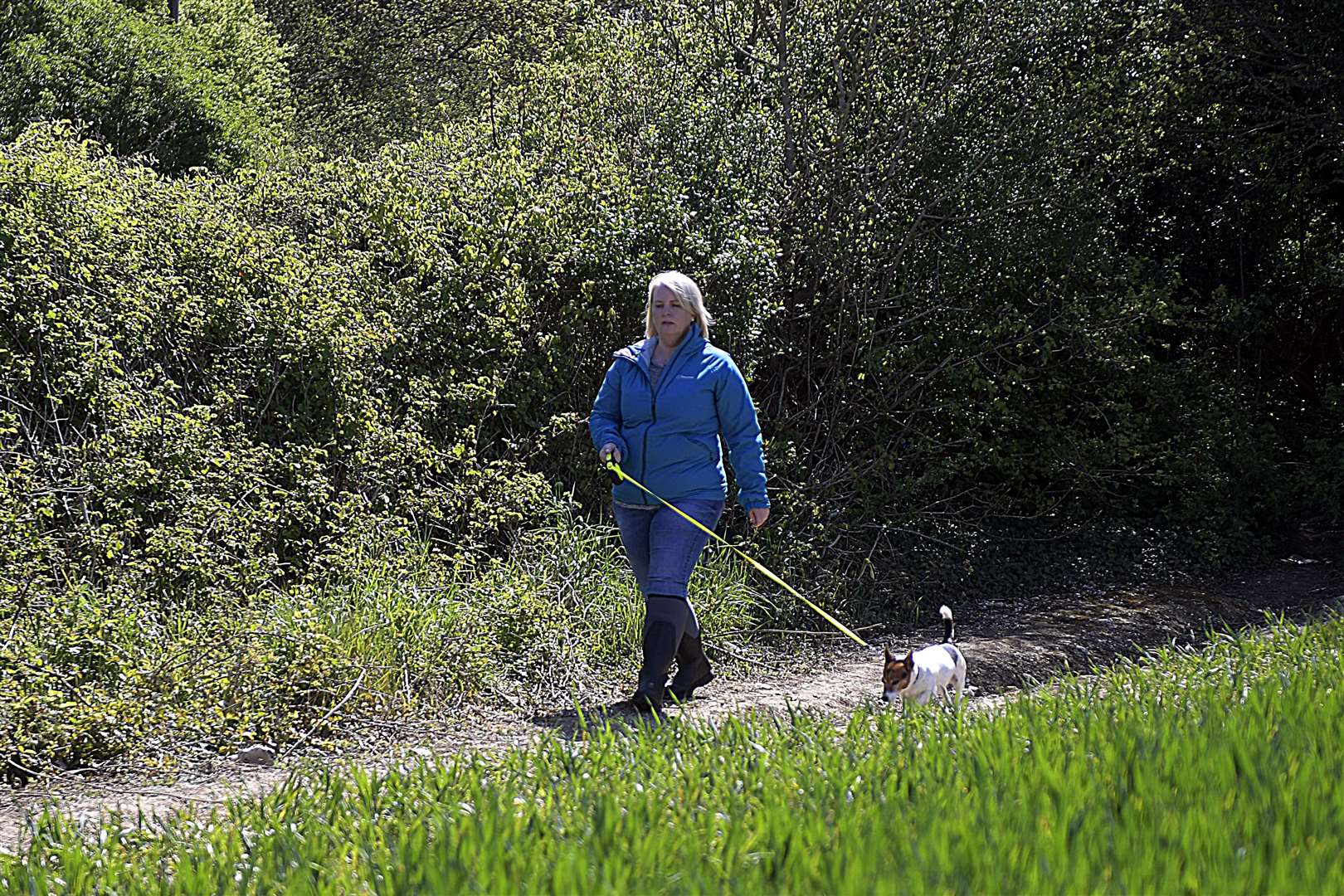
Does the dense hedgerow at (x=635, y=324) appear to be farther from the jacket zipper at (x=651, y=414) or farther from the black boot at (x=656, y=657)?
the jacket zipper at (x=651, y=414)

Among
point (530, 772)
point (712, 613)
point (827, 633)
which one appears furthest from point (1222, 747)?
point (827, 633)

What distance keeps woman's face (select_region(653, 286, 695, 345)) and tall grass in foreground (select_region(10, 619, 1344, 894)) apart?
230 cm

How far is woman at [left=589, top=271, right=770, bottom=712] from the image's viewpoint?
257 inches

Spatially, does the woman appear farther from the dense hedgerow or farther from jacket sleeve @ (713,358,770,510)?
the dense hedgerow

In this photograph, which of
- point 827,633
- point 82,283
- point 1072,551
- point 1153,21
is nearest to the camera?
point 82,283

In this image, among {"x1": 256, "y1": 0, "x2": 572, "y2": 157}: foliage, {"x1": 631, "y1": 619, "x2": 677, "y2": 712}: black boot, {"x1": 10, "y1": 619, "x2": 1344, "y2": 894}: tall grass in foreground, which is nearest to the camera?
{"x1": 10, "y1": 619, "x2": 1344, "y2": 894}: tall grass in foreground

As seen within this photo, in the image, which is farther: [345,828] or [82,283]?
[82,283]

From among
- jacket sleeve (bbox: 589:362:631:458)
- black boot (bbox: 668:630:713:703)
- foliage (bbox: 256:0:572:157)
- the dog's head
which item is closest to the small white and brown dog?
the dog's head

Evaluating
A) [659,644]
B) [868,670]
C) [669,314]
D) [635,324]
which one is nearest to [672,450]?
[669,314]

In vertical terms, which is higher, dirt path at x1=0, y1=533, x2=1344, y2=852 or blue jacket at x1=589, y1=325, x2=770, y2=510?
blue jacket at x1=589, y1=325, x2=770, y2=510

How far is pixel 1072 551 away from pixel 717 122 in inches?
191

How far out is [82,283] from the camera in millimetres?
7859

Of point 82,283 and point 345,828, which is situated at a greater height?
point 82,283

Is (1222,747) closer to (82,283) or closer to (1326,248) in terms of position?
(82,283)
